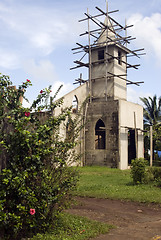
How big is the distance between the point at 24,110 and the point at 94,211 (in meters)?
4.27

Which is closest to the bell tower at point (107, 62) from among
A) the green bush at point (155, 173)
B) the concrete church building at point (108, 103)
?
the concrete church building at point (108, 103)

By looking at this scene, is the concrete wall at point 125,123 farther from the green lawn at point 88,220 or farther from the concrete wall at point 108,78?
the green lawn at point 88,220

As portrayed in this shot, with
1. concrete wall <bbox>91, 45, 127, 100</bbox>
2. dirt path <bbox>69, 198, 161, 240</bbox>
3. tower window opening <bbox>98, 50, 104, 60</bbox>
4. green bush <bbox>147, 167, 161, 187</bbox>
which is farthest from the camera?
tower window opening <bbox>98, 50, 104, 60</bbox>

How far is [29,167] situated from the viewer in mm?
5059

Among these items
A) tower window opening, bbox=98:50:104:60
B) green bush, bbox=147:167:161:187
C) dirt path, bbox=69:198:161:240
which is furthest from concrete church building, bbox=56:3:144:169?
dirt path, bbox=69:198:161:240

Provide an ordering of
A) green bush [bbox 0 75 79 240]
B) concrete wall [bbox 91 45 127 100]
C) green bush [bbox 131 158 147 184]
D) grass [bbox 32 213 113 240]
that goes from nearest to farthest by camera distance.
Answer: green bush [bbox 0 75 79 240]
grass [bbox 32 213 113 240]
green bush [bbox 131 158 147 184]
concrete wall [bbox 91 45 127 100]

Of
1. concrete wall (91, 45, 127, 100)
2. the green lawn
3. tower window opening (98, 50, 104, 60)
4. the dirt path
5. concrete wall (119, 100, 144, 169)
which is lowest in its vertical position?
the dirt path

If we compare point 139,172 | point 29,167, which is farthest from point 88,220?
point 139,172

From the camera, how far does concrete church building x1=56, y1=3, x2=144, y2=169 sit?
2273cm

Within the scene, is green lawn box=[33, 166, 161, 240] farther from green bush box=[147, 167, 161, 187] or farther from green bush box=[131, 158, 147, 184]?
green bush box=[147, 167, 161, 187]

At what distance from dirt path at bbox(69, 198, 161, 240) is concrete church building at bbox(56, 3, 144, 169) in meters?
12.4

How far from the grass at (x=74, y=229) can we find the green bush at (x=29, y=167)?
0.25 m

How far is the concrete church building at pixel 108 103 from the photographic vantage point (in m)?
22.7

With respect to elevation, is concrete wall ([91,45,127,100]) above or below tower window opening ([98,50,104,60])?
below
